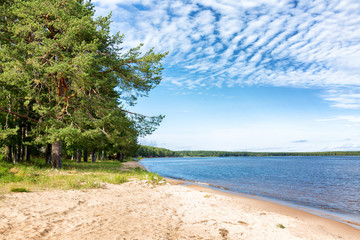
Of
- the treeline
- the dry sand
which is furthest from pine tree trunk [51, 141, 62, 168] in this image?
the dry sand

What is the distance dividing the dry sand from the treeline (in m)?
9.10

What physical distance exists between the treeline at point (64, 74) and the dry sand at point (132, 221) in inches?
358

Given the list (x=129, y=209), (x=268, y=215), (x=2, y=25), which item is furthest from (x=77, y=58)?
(x=268, y=215)

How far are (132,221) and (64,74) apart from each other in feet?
47.3

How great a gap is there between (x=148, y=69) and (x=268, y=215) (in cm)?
1564

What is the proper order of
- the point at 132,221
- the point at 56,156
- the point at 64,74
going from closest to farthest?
the point at 132,221 → the point at 64,74 → the point at 56,156

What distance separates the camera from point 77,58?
16.2 meters


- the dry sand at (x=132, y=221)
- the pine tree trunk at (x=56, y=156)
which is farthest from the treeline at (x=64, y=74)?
the dry sand at (x=132, y=221)

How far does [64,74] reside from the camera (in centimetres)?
1698

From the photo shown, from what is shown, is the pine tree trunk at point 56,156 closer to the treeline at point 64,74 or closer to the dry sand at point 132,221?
the treeline at point 64,74

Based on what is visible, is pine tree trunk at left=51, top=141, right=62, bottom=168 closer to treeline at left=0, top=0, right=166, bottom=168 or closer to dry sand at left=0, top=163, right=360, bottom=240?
treeline at left=0, top=0, right=166, bottom=168

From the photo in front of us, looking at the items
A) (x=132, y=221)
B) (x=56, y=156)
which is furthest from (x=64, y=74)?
(x=132, y=221)

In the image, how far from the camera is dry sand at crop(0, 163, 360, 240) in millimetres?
5433

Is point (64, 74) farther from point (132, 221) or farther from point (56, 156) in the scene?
point (132, 221)
